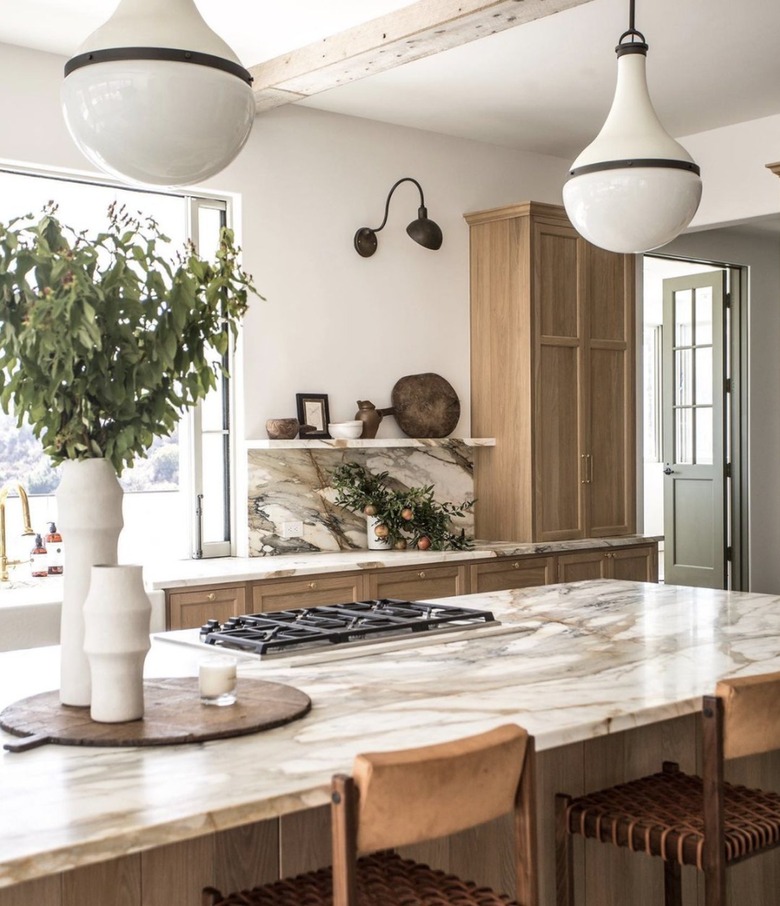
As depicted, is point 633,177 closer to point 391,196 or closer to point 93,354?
point 93,354

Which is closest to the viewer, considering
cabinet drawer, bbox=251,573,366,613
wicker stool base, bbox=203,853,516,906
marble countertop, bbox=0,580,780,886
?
marble countertop, bbox=0,580,780,886

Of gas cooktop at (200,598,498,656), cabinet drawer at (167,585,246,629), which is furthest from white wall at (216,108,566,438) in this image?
gas cooktop at (200,598,498,656)

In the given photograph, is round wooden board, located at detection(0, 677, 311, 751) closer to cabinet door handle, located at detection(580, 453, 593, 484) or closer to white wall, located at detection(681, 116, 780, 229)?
cabinet door handle, located at detection(580, 453, 593, 484)

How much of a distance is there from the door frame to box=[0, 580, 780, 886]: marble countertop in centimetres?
450

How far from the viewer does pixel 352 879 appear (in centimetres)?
149

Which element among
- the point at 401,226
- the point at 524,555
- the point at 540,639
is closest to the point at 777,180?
the point at 401,226

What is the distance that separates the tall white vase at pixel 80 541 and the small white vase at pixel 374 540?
10.8 feet

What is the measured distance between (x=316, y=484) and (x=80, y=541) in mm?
3323

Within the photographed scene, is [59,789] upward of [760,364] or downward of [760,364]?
downward

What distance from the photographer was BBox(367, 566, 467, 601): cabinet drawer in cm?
484

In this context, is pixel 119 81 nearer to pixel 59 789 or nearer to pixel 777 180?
pixel 59 789

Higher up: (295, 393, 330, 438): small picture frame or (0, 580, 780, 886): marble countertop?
(295, 393, 330, 438): small picture frame

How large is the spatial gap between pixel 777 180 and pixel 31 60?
3.57 metres

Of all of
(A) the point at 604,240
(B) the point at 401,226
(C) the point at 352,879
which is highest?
(B) the point at 401,226
